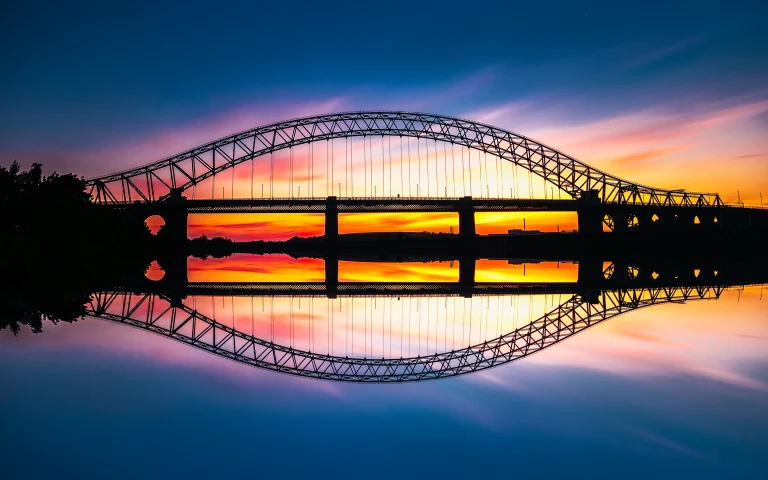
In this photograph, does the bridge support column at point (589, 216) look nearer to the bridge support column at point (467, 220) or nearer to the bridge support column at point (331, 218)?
the bridge support column at point (467, 220)

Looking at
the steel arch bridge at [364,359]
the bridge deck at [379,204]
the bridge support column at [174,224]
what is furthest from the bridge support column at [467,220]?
the steel arch bridge at [364,359]

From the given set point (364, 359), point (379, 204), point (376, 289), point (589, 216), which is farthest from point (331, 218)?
point (364, 359)

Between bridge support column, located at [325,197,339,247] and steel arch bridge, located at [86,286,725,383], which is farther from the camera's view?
bridge support column, located at [325,197,339,247]

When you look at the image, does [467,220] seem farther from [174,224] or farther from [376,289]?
[376,289]

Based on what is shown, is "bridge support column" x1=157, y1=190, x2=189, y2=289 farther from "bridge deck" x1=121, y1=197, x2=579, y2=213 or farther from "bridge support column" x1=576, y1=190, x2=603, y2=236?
"bridge support column" x1=576, y1=190, x2=603, y2=236

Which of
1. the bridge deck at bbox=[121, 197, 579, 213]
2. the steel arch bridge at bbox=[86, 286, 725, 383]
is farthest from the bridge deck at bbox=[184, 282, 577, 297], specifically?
the bridge deck at bbox=[121, 197, 579, 213]
